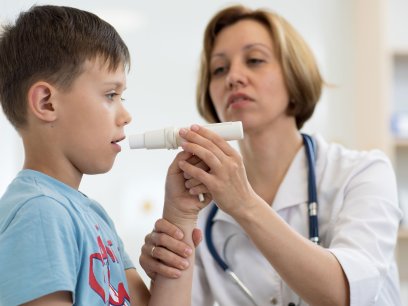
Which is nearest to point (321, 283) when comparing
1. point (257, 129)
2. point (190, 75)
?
point (257, 129)

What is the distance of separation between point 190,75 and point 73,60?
2050mm

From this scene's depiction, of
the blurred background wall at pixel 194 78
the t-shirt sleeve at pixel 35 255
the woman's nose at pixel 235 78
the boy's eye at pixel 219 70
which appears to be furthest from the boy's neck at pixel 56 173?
the blurred background wall at pixel 194 78

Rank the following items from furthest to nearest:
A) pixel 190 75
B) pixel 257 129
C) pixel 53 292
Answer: pixel 190 75 < pixel 257 129 < pixel 53 292

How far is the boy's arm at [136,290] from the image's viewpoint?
3.51 feet

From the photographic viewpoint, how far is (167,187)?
3.48 feet

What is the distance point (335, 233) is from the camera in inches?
51.8

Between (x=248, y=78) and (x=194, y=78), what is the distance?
1.39 metres

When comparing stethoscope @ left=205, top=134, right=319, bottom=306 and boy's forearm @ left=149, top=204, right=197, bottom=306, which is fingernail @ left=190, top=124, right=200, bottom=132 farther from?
stethoscope @ left=205, top=134, right=319, bottom=306

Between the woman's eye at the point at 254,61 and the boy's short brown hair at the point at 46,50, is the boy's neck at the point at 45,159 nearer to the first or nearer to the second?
the boy's short brown hair at the point at 46,50

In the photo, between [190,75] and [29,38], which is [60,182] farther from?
[190,75]

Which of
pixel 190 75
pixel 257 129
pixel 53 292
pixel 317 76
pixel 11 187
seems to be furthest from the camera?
pixel 190 75

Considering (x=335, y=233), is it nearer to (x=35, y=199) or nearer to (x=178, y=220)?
(x=178, y=220)

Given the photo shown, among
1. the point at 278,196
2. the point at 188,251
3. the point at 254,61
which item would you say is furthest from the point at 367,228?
the point at 254,61

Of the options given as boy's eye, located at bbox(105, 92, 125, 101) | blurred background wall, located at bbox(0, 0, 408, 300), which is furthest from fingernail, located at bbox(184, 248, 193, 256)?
blurred background wall, located at bbox(0, 0, 408, 300)
